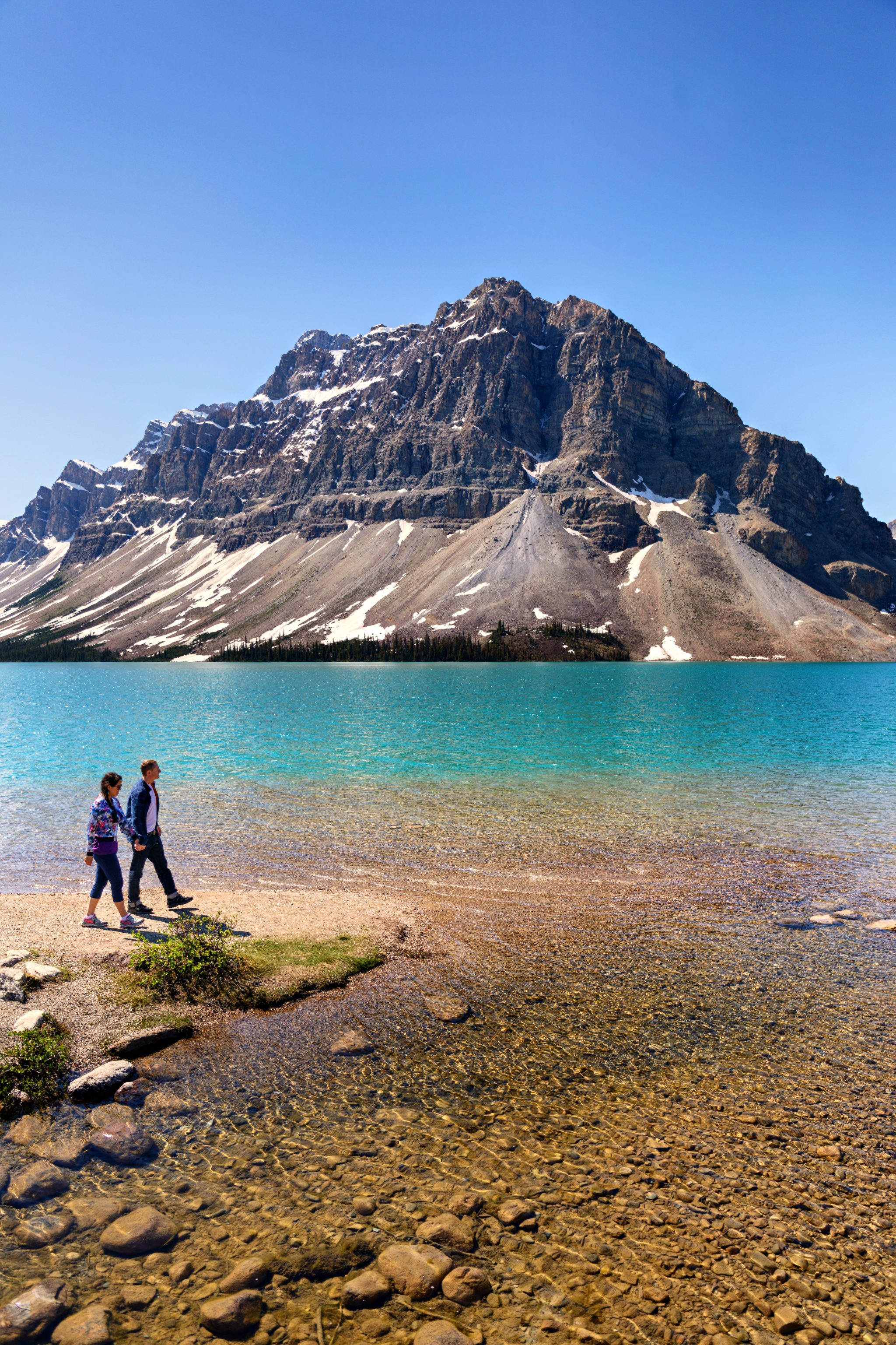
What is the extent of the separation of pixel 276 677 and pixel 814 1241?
13120cm

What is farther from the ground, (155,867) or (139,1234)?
(155,867)

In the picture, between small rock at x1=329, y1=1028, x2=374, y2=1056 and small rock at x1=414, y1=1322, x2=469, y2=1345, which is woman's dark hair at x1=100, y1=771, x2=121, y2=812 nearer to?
small rock at x1=329, y1=1028, x2=374, y2=1056

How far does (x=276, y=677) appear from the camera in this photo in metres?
132

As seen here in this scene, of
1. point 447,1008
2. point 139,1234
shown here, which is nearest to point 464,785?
point 447,1008

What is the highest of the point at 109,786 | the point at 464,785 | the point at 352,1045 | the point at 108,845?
the point at 109,786

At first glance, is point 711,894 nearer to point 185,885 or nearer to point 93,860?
point 185,885

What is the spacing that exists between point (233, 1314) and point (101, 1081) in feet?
13.9

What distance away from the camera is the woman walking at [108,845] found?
51.0 feet

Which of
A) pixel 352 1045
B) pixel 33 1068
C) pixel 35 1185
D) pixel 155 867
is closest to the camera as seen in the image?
pixel 35 1185

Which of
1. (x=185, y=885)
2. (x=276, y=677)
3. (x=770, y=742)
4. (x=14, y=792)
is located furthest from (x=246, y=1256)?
(x=276, y=677)

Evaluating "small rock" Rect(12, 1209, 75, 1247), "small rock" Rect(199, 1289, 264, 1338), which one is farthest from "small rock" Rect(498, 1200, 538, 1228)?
"small rock" Rect(12, 1209, 75, 1247)

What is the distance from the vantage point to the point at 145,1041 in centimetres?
1028

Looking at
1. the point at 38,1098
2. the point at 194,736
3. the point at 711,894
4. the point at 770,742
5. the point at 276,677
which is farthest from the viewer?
the point at 276,677

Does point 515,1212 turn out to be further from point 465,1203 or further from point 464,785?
point 464,785
